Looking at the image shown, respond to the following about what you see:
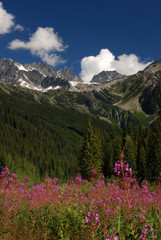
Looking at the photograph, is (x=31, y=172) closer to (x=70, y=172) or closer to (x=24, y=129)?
(x=70, y=172)

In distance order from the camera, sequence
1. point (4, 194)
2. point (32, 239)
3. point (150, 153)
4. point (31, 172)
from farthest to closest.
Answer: point (31, 172) < point (150, 153) < point (4, 194) < point (32, 239)

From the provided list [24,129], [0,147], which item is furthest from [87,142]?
[24,129]

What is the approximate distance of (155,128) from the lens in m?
60.6

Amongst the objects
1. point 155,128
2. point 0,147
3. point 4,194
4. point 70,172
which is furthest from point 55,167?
point 4,194

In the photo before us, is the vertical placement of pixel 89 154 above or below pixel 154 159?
below

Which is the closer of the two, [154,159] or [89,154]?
[89,154]

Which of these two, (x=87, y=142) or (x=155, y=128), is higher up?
(x=155, y=128)

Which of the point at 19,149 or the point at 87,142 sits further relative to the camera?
the point at 19,149

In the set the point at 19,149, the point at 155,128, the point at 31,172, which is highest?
the point at 155,128

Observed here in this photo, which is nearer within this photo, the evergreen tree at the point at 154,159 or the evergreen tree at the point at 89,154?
the evergreen tree at the point at 89,154

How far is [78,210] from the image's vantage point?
20.1 feet

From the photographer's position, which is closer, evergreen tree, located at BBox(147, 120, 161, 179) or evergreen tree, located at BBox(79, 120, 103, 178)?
evergreen tree, located at BBox(79, 120, 103, 178)

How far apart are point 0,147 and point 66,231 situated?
490ft

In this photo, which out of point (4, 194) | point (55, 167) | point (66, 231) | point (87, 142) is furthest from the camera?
point (55, 167)
